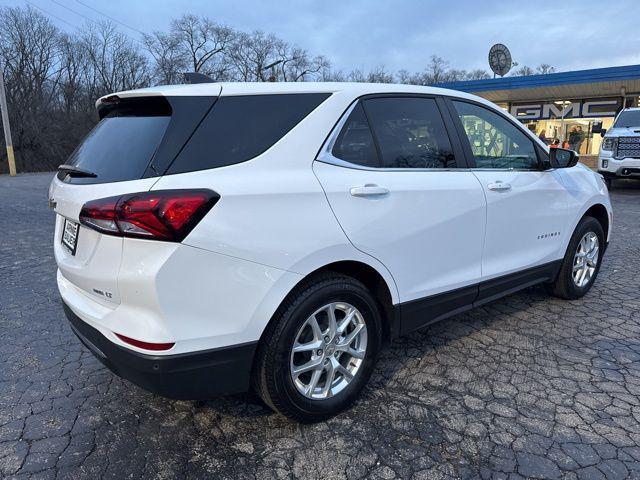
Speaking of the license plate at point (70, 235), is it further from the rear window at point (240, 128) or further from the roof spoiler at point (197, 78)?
the roof spoiler at point (197, 78)

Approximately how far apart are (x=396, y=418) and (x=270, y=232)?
1279mm

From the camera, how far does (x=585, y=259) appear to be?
4.49m

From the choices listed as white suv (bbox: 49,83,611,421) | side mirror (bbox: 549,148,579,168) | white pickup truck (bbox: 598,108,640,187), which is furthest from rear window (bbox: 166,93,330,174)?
white pickup truck (bbox: 598,108,640,187)

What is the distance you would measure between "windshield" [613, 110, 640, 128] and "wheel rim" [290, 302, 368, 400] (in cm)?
1285

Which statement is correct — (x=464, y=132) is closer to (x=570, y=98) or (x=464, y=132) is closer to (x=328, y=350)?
(x=328, y=350)

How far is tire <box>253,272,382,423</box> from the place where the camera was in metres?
2.32

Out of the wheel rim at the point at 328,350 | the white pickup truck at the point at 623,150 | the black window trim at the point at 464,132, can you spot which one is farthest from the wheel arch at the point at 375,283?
the white pickup truck at the point at 623,150

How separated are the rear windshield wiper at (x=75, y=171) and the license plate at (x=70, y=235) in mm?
243

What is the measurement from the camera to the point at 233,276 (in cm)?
211

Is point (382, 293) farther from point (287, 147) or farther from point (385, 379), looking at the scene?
point (287, 147)

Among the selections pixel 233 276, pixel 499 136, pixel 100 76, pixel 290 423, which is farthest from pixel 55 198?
pixel 100 76

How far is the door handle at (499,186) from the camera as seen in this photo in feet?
10.8

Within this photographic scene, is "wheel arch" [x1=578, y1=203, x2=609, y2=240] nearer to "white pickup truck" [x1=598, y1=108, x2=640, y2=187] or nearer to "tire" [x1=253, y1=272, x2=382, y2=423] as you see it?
"tire" [x1=253, y1=272, x2=382, y2=423]

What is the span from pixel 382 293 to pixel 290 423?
2.88ft
